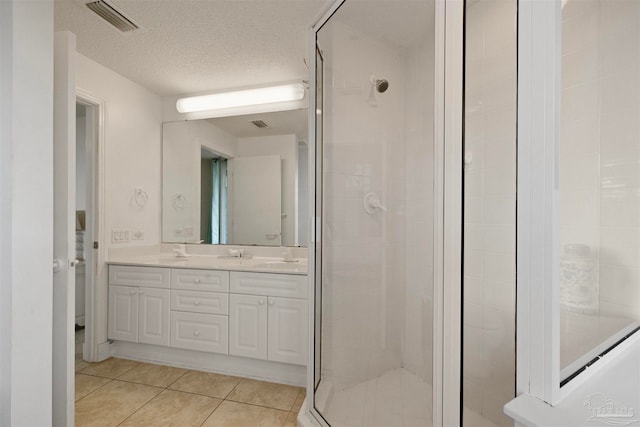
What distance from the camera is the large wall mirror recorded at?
8.59 feet

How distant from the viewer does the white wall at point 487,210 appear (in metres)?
0.82

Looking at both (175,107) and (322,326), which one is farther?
(175,107)

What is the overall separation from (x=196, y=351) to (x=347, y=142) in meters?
1.93

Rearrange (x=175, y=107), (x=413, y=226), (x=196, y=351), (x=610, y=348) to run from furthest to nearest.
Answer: (x=175, y=107)
(x=196, y=351)
(x=413, y=226)
(x=610, y=348)

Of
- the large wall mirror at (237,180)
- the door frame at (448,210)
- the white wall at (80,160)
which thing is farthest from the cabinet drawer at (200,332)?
the white wall at (80,160)

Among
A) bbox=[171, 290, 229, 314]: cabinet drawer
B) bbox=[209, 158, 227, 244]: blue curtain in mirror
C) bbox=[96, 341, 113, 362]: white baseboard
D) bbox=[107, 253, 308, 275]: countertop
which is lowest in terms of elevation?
bbox=[96, 341, 113, 362]: white baseboard

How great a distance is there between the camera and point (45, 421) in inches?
41.3

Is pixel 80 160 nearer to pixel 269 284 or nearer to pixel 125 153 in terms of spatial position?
pixel 125 153

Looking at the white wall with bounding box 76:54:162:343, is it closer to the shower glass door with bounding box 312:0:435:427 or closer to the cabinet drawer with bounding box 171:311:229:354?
the cabinet drawer with bounding box 171:311:229:354

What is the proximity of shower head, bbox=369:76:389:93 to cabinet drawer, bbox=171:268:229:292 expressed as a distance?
1.60m

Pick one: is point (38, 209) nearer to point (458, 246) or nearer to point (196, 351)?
point (458, 246)

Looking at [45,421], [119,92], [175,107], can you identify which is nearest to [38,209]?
[45,421]

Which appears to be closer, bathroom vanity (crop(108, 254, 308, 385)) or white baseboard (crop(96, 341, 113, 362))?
bathroom vanity (crop(108, 254, 308, 385))

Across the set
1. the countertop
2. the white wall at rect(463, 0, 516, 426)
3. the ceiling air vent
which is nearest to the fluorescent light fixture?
the ceiling air vent
